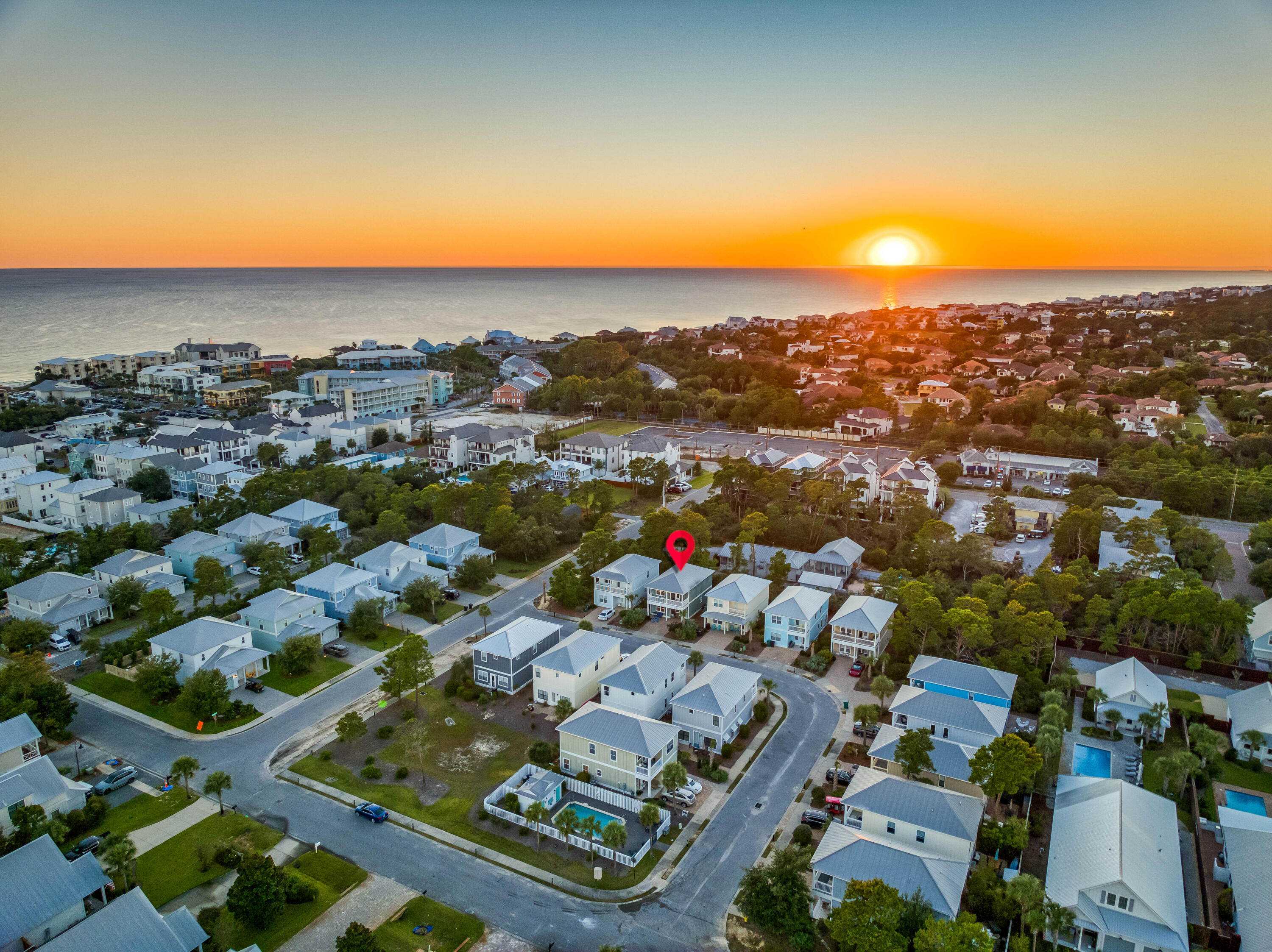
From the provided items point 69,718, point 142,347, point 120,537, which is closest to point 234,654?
point 69,718

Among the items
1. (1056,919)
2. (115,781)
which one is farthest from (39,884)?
(1056,919)

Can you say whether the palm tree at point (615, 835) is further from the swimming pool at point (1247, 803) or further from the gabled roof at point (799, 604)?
the swimming pool at point (1247, 803)

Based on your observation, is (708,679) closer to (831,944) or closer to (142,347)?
(831,944)

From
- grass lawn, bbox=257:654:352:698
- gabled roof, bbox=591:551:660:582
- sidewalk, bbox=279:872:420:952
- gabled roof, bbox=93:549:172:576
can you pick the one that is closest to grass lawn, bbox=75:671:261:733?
grass lawn, bbox=257:654:352:698

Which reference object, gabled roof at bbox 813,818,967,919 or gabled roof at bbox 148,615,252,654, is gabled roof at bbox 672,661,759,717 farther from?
gabled roof at bbox 148,615,252,654

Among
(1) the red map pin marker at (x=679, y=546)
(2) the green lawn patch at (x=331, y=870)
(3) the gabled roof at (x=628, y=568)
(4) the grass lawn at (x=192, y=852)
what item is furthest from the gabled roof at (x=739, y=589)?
(4) the grass lawn at (x=192, y=852)

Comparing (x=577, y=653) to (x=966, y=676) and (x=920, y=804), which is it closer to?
(x=920, y=804)
